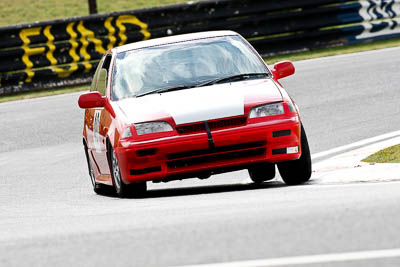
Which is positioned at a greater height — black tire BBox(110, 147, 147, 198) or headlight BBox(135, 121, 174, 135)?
headlight BBox(135, 121, 174, 135)

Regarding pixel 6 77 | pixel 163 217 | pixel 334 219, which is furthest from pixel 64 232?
pixel 6 77

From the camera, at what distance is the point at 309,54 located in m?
20.5

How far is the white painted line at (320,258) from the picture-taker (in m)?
5.13

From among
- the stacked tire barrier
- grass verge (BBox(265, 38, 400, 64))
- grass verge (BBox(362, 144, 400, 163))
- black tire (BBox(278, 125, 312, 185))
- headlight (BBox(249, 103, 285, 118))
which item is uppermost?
headlight (BBox(249, 103, 285, 118))

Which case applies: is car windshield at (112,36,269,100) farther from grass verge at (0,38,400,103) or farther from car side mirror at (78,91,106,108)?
grass verge at (0,38,400,103)

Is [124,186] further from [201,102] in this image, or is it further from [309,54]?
[309,54]

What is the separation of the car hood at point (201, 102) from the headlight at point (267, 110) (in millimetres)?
51

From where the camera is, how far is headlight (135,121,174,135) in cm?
872

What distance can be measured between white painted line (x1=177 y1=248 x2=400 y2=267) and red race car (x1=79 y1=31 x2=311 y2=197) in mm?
3486

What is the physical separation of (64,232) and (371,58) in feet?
41.4

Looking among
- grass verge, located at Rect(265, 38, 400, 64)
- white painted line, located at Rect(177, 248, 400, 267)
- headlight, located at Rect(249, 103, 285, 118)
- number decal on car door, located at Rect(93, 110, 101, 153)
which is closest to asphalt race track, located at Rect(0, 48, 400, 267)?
white painted line, located at Rect(177, 248, 400, 267)

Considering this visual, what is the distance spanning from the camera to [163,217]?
7.10m

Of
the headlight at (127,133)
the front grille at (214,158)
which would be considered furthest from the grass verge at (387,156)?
the headlight at (127,133)

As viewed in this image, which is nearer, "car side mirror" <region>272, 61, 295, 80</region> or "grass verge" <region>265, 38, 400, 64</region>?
"car side mirror" <region>272, 61, 295, 80</region>
